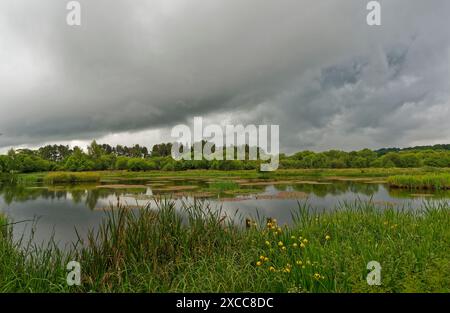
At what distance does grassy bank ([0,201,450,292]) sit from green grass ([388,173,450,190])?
1604 cm

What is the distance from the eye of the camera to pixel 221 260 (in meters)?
3.84

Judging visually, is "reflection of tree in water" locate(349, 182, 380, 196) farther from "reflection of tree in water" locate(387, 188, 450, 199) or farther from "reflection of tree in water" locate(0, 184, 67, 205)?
"reflection of tree in water" locate(0, 184, 67, 205)

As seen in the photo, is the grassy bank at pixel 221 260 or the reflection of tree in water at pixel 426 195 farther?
the reflection of tree in water at pixel 426 195

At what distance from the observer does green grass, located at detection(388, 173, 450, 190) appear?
1799cm

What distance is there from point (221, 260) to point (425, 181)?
21207 mm

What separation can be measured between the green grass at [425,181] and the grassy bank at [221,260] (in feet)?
52.6

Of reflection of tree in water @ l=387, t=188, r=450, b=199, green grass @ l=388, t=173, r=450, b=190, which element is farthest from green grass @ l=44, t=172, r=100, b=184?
green grass @ l=388, t=173, r=450, b=190

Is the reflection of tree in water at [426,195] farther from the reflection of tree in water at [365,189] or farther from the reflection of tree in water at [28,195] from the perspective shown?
the reflection of tree in water at [28,195]

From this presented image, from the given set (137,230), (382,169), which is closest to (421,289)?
(137,230)

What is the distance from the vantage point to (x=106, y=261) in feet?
13.2

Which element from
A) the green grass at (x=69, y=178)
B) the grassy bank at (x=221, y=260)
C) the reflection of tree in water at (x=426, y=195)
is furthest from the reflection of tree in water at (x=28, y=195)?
the reflection of tree in water at (x=426, y=195)

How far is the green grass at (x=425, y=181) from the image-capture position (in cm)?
1799

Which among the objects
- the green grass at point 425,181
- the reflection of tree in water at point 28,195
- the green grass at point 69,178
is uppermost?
the green grass at point 425,181

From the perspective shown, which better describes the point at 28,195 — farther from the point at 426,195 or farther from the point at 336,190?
the point at 426,195
